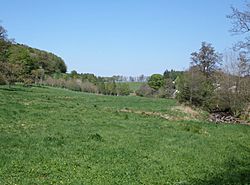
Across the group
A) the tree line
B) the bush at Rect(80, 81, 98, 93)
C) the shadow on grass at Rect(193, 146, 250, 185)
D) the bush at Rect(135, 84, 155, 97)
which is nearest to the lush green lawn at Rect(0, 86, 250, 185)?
the shadow on grass at Rect(193, 146, 250, 185)

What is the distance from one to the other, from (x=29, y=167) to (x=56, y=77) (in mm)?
118024

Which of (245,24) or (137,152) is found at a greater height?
(245,24)

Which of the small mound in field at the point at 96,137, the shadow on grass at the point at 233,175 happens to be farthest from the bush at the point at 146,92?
the shadow on grass at the point at 233,175

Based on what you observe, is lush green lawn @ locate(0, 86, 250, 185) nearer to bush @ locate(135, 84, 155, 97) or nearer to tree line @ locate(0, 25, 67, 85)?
tree line @ locate(0, 25, 67, 85)

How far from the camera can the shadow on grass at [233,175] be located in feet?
39.8

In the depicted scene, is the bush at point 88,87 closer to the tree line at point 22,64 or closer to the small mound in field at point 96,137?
the tree line at point 22,64

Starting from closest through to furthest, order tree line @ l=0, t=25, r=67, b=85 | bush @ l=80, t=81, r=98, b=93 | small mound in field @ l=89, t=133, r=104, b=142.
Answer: small mound in field @ l=89, t=133, r=104, b=142, tree line @ l=0, t=25, r=67, b=85, bush @ l=80, t=81, r=98, b=93

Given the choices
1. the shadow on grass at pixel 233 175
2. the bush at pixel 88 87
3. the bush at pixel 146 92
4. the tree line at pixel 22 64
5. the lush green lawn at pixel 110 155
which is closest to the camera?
the lush green lawn at pixel 110 155

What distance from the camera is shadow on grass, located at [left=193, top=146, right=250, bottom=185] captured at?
1212 cm

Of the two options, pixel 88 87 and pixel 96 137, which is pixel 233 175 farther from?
pixel 88 87

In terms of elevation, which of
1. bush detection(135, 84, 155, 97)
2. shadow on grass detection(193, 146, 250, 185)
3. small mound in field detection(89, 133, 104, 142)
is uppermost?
small mound in field detection(89, 133, 104, 142)

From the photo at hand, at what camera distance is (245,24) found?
75.0ft

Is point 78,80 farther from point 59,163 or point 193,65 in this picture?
point 59,163

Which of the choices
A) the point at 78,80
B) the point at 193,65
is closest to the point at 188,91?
the point at 193,65
